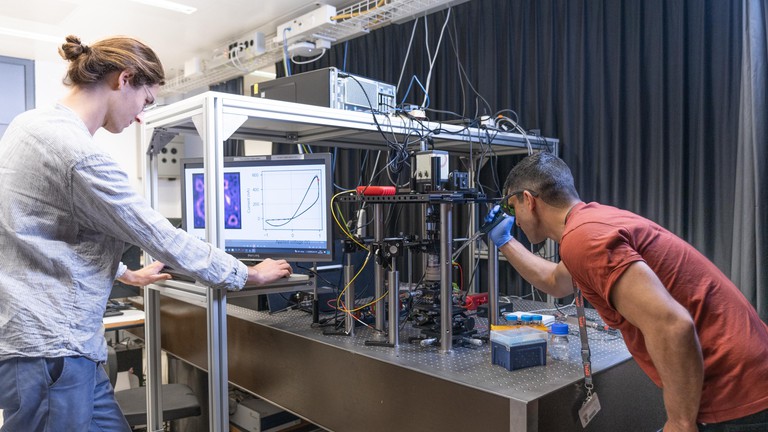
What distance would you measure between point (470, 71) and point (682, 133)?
1.27 m

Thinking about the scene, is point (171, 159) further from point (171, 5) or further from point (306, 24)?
point (306, 24)

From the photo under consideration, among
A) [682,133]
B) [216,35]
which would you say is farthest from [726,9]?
[216,35]

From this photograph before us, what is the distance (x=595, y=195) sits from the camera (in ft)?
8.37

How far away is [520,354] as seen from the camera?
51.3 inches

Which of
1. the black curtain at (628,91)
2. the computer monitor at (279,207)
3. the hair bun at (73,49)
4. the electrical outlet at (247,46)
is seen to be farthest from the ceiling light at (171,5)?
the hair bun at (73,49)

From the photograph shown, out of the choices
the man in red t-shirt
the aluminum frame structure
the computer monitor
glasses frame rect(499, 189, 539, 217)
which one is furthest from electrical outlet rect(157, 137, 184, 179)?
the man in red t-shirt

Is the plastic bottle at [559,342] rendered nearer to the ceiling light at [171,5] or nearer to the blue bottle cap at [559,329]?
the blue bottle cap at [559,329]

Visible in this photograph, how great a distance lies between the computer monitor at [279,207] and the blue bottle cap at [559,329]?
0.72 metres

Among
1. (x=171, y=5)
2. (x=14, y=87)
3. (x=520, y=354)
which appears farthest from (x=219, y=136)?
(x=14, y=87)

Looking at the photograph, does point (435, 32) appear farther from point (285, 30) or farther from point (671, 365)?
point (671, 365)

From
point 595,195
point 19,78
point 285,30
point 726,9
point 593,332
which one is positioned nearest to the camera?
point 593,332

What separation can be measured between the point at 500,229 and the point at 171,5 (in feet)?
10.4

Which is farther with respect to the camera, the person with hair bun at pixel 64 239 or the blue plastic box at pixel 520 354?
the blue plastic box at pixel 520 354

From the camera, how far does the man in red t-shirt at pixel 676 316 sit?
40.7 inches
